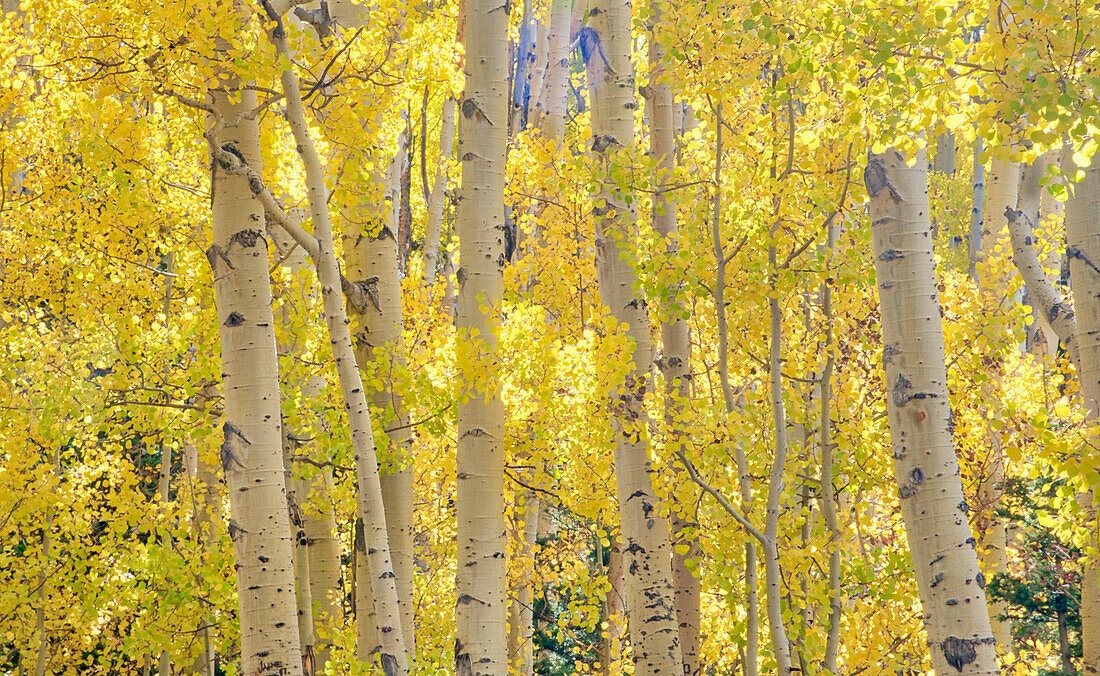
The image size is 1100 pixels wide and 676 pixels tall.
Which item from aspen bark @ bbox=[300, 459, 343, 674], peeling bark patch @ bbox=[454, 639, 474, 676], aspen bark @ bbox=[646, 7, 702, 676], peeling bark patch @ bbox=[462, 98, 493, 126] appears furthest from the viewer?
aspen bark @ bbox=[300, 459, 343, 674]

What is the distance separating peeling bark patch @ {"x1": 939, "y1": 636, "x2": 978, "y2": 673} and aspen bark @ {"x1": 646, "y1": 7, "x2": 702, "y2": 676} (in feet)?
4.27

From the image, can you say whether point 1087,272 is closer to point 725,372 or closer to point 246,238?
point 725,372

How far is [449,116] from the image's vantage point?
955 centimetres

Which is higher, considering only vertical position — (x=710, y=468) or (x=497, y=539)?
(x=710, y=468)

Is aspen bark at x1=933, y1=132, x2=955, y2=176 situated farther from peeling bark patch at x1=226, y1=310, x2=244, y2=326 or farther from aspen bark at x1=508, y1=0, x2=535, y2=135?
peeling bark patch at x1=226, y1=310, x2=244, y2=326

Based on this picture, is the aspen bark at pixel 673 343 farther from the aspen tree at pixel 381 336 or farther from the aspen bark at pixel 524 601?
the aspen bark at pixel 524 601

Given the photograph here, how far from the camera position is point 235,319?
4.01 metres

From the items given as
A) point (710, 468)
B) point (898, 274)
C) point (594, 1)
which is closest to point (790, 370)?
point (710, 468)

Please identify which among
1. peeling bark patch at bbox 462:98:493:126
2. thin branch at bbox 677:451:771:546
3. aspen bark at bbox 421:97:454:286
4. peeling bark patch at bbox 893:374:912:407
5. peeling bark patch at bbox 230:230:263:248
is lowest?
thin branch at bbox 677:451:771:546

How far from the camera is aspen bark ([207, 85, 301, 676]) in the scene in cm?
383

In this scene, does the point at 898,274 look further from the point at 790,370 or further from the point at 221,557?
the point at 221,557

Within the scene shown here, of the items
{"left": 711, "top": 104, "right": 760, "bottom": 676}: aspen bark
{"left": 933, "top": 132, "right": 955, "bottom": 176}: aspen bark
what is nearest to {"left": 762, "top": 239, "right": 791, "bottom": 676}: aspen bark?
{"left": 711, "top": 104, "right": 760, "bottom": 676}: aspen bark

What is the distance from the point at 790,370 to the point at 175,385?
173 inches

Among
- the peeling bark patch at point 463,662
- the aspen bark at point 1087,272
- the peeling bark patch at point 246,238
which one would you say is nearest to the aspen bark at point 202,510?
the peeling bark patch at point 246,238
